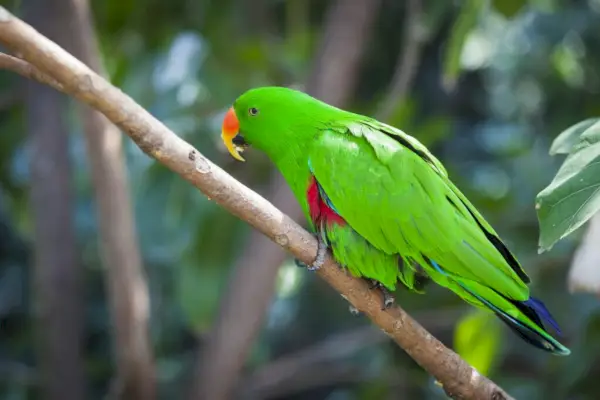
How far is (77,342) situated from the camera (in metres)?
2.90

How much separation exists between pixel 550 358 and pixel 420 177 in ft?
6.25

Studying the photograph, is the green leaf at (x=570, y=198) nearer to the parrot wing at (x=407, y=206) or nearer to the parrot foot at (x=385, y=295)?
the parrot wing at (x=407, y=206)

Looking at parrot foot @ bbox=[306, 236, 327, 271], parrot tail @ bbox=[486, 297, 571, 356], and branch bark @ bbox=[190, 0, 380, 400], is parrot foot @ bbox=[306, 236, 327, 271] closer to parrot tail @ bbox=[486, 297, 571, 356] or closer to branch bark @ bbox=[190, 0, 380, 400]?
parrot tail @ bbox=[486, 297, 571, 356]

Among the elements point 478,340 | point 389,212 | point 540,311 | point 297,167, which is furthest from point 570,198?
point 478,340

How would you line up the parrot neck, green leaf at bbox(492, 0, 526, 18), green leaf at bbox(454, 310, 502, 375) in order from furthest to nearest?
green leaf at bbox(492, 0, 526, 18) → green leaf at bbox(454, 310, 502, 375) → the parrot neck

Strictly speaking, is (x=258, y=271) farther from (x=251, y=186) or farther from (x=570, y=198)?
(x=570, y=198)

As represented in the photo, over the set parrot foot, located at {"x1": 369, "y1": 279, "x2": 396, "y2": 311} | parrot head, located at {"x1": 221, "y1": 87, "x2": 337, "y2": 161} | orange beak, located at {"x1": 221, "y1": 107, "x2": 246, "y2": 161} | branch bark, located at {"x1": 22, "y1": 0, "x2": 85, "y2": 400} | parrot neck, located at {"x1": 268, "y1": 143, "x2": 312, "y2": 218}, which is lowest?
parrot foot, located at {"x1": 369, "y1": 279, "x2": 396, "y2": 311}

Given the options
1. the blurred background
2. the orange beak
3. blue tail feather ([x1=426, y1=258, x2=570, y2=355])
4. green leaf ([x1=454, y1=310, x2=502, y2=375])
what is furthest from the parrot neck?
green leaf ([x1=454, y1=310, x2=502, y2=375])

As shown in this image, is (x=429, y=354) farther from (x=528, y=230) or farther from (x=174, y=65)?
(x=174, y=65)

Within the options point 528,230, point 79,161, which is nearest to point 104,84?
point 528,230

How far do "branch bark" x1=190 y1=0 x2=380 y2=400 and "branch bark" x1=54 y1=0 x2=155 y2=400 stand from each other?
29cm

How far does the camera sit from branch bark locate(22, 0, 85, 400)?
2836 millimetres

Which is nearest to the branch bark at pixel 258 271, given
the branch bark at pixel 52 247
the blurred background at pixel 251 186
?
the blurred background at pixel 251 186

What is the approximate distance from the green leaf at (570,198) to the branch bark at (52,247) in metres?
1.94
